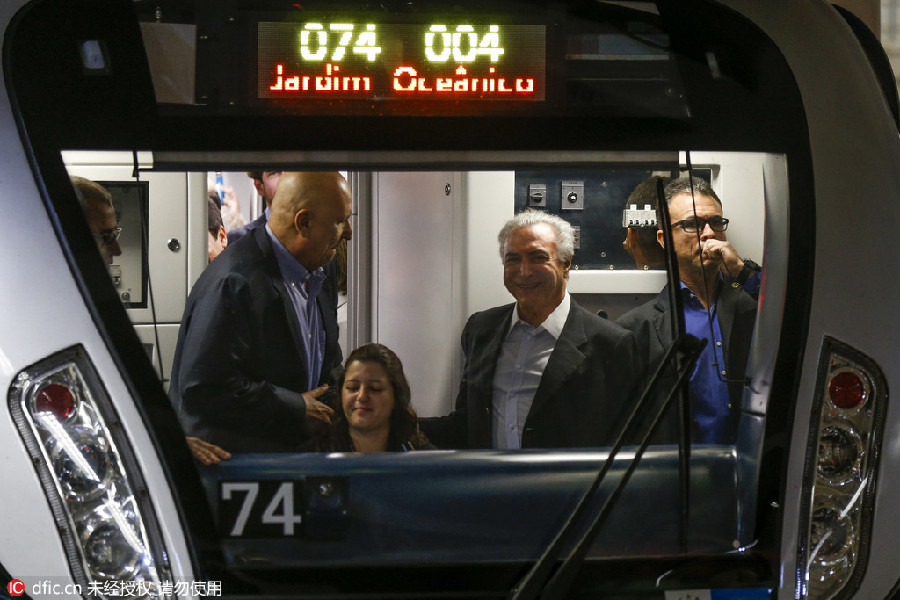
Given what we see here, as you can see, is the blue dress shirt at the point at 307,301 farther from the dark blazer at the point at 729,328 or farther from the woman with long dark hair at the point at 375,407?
the dark blazer at the point at 729,328

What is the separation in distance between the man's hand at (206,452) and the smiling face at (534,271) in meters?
0.73

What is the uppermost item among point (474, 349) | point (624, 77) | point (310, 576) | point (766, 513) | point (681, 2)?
point (681, 2)

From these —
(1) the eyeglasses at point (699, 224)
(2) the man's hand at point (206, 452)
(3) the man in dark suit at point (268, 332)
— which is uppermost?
(1) the eyeglasses at point (699, 224)

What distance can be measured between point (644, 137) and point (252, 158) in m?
0.85

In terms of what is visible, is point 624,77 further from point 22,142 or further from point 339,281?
point 22,142

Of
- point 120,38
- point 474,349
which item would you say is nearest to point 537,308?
point 474,349

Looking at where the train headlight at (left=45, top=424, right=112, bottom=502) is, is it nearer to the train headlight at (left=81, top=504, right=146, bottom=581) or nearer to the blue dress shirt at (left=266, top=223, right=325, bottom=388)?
the train headlight at (left=81, top=504, right=146, bottom=581)

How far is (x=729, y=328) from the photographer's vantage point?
2129mm

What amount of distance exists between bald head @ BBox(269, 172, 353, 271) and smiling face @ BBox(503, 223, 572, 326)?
0.38 metres

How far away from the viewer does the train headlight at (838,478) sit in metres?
1.99

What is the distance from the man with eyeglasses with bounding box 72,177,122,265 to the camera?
1932 mm

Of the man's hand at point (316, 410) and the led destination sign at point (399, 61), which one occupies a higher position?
the led destination sign at point (399, 61)

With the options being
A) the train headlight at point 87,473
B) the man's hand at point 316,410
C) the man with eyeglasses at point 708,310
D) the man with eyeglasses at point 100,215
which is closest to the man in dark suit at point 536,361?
the man with eyeglasses at point 708,310

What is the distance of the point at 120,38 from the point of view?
195 cm
